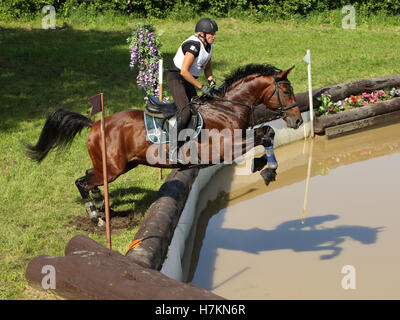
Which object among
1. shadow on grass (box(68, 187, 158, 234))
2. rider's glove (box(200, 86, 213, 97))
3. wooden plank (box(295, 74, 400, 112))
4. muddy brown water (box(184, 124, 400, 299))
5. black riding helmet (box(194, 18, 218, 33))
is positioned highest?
black riding helmet (box(194, 18, 218, 33))

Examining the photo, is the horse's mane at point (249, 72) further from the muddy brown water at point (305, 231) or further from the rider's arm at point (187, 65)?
the muddy brown water at point (305, 231)

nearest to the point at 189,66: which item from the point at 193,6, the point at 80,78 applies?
the point at 80,78

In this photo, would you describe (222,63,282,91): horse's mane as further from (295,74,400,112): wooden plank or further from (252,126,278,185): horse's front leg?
(295,74,400,112): wooden plank

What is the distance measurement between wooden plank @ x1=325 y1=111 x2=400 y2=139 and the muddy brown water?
110cm

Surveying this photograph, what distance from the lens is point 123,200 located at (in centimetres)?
888

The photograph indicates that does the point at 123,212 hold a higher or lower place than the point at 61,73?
lower

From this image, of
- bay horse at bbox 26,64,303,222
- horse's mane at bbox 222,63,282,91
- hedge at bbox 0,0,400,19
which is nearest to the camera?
bay horse at bbox 26,64,303,222

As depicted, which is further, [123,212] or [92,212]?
[123,212]

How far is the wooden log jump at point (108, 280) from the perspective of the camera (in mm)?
4766

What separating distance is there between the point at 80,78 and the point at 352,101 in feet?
23.3

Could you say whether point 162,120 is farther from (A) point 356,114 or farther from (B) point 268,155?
(A) point 356,114

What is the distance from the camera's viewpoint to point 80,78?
50.0 ft

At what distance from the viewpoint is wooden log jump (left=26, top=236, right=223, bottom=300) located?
477cm

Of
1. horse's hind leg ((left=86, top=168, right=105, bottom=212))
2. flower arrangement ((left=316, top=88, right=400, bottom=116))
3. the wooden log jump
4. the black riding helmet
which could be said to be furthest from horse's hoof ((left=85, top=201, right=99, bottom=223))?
flower arrangement ((left=316, top=88, right=400, bottom=116))
